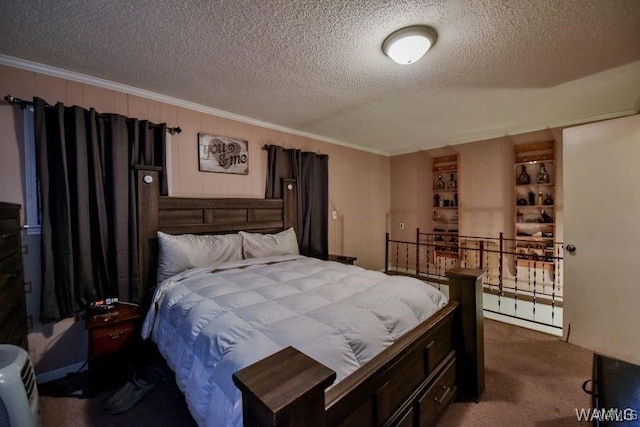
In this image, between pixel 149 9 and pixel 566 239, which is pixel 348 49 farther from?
pixel 566 239

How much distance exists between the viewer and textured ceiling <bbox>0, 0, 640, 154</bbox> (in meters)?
1.50

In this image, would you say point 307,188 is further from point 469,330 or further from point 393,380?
point 393,380

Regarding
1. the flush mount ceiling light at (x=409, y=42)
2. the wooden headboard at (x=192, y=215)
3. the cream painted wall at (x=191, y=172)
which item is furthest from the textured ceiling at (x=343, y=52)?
the wooden headboard at (x=192, y=215)

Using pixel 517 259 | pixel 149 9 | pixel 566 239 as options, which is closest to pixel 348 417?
pixel 149 9

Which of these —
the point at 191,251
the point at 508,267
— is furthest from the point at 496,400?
the point at 508,267

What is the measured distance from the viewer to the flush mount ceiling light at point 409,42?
1.65 metres

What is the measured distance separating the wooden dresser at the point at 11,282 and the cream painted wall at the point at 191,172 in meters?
0.32

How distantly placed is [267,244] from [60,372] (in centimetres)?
192

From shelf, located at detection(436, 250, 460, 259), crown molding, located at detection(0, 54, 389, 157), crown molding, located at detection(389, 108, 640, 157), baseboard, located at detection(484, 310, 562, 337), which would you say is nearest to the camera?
crown molding, located at detection(0, 54, 389, 157)

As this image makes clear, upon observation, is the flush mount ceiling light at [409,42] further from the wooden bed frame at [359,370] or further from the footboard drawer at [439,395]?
the footboard drawer at [439,395]

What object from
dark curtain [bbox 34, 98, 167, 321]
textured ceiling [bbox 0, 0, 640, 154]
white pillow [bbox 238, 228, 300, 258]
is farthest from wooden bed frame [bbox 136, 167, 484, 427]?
textured ceiling [bbox 0, 0, 640, 154]

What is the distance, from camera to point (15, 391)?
113 cm

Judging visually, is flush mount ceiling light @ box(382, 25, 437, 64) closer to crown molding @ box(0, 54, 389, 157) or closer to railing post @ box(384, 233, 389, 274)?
crown molding @ box(0, 54, 389, 157)

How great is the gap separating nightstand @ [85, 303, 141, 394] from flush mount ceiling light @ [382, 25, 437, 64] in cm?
268
